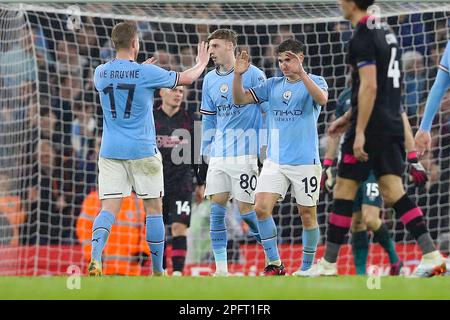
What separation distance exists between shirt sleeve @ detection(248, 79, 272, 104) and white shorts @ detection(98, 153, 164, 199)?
1.01 metres

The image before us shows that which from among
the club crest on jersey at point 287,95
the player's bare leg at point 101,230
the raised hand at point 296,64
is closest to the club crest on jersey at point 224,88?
the club crest on jersey at point 287,95

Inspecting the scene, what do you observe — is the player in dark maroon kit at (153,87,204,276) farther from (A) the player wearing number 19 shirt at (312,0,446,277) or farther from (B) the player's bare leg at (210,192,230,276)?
(A) the player wearing number 19 shirt at (312,0,446,277)

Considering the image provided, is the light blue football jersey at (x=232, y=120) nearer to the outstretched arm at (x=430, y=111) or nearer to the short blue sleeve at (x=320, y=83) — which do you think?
the short blue sleeve at (x=320, y=83)

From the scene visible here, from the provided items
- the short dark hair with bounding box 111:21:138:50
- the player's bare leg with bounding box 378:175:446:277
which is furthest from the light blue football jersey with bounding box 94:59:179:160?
the player's bare leg with bounding box 378:175:446:277

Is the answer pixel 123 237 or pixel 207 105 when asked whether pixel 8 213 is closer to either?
pixel 123 237

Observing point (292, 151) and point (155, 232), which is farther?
point (292, 151)

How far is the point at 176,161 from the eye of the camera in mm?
11969

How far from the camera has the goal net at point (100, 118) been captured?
12953 millimetres

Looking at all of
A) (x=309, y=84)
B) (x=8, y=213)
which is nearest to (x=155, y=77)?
(x=309, y=84)

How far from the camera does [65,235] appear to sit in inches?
534

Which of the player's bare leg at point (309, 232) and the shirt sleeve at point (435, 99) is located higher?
the shirt sleeve at point (435, 99)

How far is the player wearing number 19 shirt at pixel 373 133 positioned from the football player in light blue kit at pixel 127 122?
180 cm

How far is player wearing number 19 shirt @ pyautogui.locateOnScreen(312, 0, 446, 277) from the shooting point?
7625 millimetres

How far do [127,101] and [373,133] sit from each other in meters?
2.31
